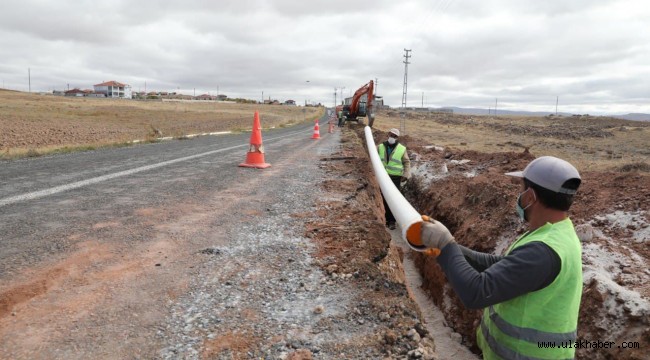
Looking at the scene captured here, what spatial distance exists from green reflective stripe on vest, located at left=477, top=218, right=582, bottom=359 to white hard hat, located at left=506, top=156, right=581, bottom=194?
166mm

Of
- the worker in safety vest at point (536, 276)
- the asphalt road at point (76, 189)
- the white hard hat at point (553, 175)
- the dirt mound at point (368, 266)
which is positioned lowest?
the dirt mound at point (368, 266)

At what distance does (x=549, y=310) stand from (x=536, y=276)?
23 centimetres

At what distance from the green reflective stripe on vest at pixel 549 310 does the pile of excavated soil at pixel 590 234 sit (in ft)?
6.38

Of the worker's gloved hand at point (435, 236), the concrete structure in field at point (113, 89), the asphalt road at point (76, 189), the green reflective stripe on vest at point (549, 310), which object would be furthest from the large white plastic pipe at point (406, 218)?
the concrete structure in field at point (113, 89)

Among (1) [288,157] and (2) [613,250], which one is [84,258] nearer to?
(2) [613,250]

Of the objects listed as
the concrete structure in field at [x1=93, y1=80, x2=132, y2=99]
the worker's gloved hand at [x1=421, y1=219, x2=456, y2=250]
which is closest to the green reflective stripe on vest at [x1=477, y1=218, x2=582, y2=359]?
the worker's gloved hand at [x1=421, y1=219, x2=456, y2=250]

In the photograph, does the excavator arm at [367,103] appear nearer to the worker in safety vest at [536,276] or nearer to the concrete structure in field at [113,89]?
the worker in safety vest at [536,276]

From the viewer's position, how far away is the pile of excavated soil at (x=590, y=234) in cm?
355

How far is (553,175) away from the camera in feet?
6.31

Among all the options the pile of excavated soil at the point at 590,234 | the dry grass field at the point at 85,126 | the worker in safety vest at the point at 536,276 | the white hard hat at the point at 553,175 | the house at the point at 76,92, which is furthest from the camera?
the house at the point at 76,92

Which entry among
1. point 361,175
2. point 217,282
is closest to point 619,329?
point 217,282

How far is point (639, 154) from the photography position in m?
20.5

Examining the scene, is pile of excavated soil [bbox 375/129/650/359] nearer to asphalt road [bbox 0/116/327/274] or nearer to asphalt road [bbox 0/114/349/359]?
asphalt road [bbox 0/114/349/359]

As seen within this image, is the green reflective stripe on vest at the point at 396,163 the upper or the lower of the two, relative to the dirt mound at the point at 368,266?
upper
